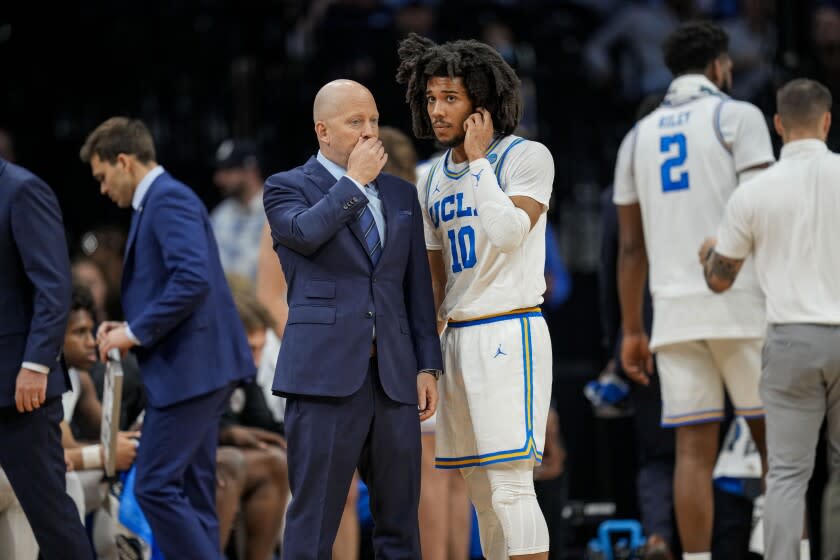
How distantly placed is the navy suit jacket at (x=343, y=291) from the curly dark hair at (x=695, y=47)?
1.86 meters

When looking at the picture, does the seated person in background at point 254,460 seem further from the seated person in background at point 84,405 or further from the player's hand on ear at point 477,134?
the player's hand on ear at point 477,134

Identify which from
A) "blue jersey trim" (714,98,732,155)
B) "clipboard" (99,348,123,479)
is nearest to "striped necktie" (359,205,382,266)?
"clipboard" (99,348,123,479)

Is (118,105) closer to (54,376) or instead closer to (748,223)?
(54,376)

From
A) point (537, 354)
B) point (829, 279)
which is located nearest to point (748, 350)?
point (829, 279)

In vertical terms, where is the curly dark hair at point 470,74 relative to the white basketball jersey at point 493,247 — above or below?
above

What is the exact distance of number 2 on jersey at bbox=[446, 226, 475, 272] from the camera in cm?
452

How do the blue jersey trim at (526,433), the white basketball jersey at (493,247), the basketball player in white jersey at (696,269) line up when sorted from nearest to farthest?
the blue jersey trim at (526,433) < the white basketball jersey at (493,247) < the basketball player in white jersey at (696,269)

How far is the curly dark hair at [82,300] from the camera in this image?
599cm

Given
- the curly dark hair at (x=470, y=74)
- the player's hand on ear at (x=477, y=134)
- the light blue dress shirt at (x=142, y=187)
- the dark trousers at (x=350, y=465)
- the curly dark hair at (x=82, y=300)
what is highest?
the curly dark hair at (x=470, y=74)

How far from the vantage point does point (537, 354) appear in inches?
176

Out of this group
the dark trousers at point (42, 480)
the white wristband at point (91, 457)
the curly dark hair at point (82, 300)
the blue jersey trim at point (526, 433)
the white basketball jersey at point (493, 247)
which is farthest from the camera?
the curly dark hair at point (82, 300)

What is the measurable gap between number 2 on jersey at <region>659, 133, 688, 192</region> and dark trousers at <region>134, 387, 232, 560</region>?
2.01 meters

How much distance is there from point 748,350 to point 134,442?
2.57m

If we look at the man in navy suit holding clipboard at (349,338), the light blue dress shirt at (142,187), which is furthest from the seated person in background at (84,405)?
the man in navy suit holding clipboard at (349,338)
